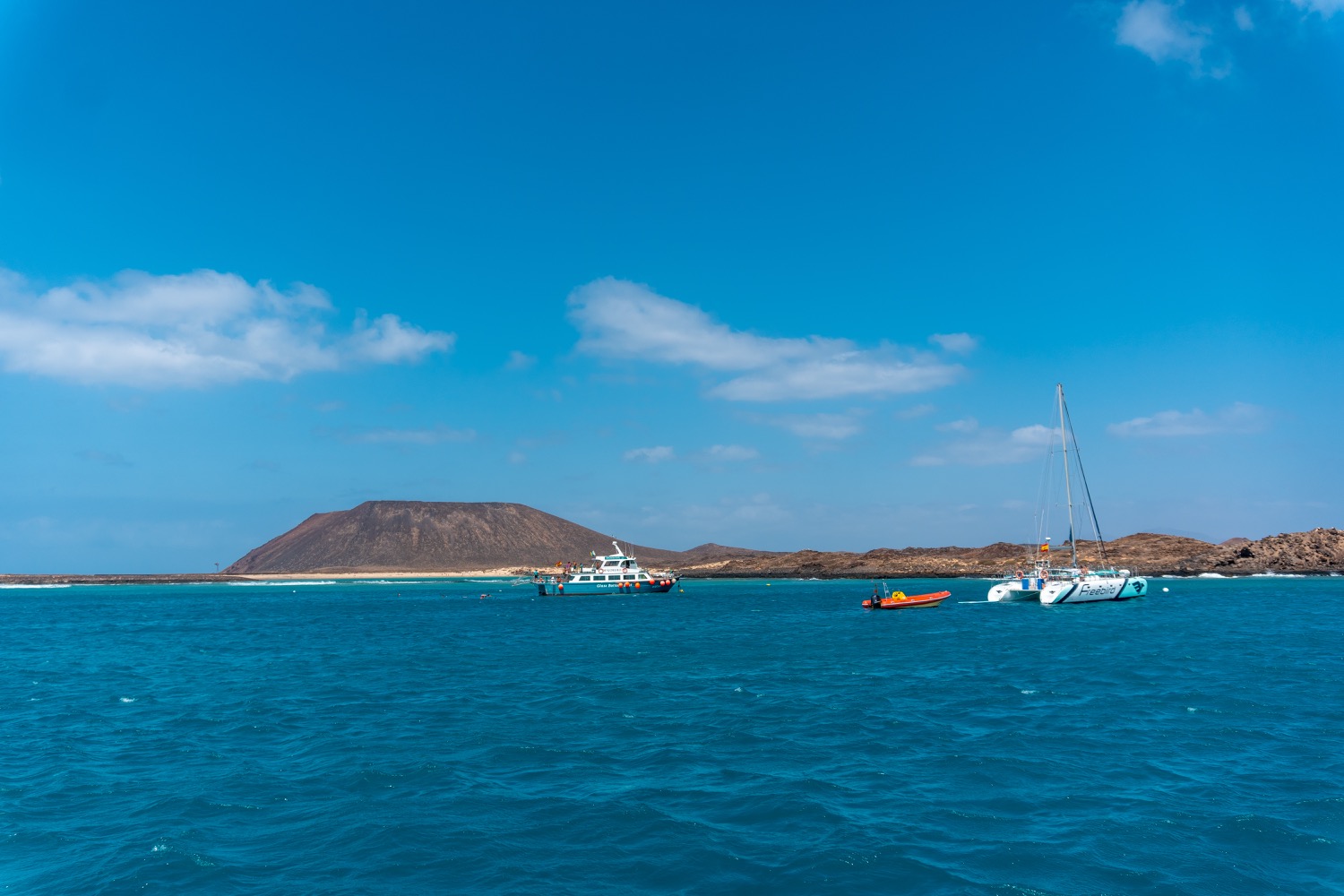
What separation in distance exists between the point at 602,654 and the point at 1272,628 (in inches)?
1652

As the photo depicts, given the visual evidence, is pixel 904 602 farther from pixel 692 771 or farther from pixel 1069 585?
pixel 692 771

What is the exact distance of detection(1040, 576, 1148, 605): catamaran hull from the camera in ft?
248

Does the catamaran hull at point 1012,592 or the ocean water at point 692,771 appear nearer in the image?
the ocean water at point 692,771

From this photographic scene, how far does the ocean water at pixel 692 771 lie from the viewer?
46.3ft

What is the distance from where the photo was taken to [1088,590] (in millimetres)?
76438

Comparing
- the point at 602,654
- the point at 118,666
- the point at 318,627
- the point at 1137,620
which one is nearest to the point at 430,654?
the point at 602,654

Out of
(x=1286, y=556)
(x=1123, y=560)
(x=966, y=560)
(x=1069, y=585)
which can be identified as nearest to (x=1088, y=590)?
(x=1069, y=585)

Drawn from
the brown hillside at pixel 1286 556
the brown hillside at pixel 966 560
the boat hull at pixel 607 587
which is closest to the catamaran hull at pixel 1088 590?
the brown hillside at pixel 966 560

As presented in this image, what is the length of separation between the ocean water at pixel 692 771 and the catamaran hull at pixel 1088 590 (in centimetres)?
2946

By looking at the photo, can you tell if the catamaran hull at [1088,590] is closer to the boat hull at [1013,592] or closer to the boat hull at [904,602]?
the boat hull at [1013,592]

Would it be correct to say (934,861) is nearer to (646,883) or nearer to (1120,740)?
(646,883)

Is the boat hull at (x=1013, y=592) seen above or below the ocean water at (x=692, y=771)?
above

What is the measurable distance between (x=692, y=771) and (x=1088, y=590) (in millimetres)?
68540

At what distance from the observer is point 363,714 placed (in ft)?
92.8
